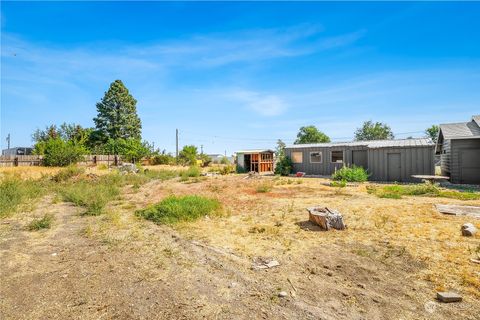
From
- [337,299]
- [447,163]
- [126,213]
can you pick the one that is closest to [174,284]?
[337,299]

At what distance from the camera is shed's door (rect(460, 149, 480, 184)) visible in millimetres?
14380

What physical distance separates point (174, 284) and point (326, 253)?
110 inches

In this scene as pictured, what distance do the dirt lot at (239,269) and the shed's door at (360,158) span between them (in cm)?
1294

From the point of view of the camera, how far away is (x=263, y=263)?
14.9ft

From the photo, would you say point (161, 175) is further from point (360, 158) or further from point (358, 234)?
point (358, 234)

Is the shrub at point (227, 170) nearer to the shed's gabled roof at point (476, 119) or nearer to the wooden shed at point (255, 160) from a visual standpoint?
the wooden shed at point (255, 160)

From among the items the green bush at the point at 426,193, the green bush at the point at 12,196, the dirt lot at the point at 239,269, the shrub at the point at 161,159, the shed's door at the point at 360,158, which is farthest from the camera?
the shrub at the point at 161,159

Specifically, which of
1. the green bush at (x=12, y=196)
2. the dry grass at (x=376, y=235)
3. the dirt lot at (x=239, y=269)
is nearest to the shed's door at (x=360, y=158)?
the dry grass at (x=376, y=235)

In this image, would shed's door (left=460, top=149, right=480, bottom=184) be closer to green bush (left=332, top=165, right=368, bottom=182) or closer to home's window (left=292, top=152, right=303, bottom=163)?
green bush (left=332, top=165, right=368, bottom=182)

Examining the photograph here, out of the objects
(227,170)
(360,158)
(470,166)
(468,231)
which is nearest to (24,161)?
(227,170)

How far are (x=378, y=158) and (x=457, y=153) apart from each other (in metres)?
4.21

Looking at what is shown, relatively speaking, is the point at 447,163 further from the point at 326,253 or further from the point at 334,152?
the point at 326,253

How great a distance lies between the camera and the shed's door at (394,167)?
17031mm

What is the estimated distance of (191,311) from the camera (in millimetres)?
3180
